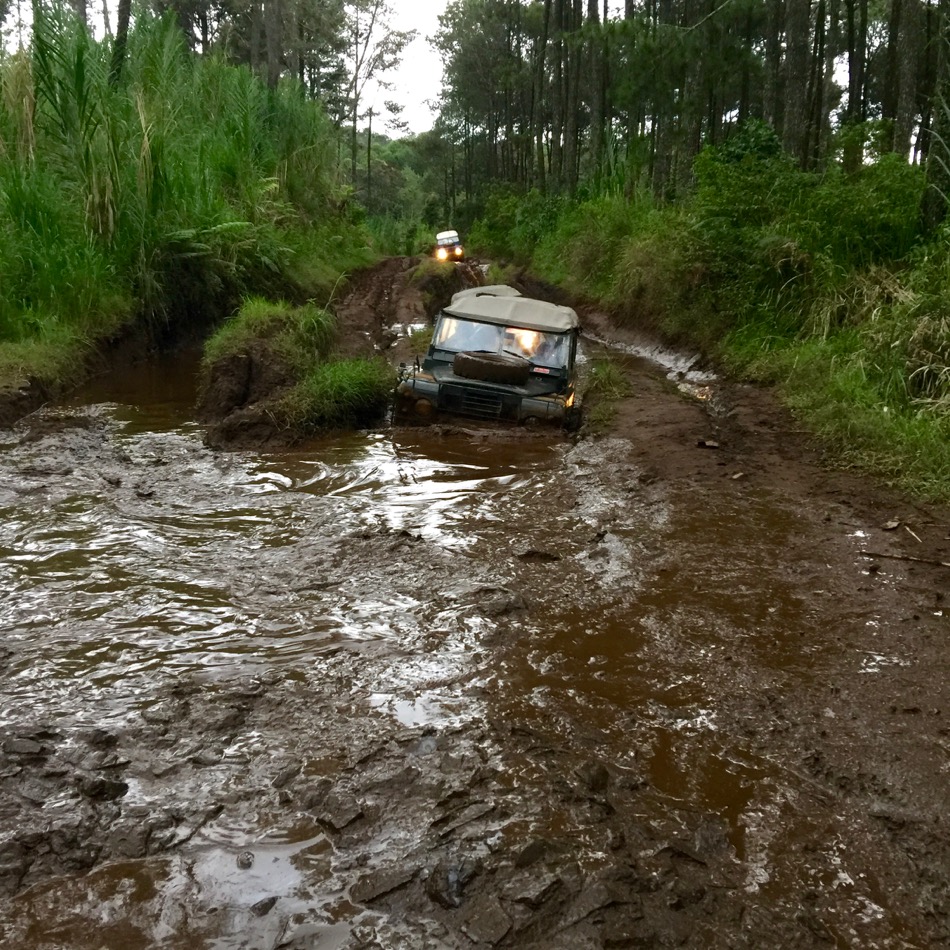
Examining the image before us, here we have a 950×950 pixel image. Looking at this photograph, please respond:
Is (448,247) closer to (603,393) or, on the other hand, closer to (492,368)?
(603,393)

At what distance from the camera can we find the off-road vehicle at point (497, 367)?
8.90m

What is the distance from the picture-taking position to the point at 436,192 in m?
62.0

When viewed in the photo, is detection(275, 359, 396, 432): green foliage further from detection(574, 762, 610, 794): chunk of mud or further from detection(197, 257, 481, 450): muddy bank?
detection(574, 762, 610, 794): chunk of mud

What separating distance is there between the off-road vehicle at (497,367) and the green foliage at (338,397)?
0.39 meters

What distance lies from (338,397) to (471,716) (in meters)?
5.97

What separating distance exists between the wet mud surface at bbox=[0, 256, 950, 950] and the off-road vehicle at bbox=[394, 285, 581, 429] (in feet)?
7.51

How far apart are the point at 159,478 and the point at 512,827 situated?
5062 mm

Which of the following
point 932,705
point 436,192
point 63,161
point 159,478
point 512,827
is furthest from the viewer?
point 436,192

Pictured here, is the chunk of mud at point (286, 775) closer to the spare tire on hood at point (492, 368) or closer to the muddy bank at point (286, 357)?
the muddy bank at point (286, 357)

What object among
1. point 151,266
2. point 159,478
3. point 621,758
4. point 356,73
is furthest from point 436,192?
point 621,758

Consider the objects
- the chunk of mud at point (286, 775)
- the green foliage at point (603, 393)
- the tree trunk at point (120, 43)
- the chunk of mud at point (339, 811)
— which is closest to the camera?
the chunk of mud at point (339, 811)

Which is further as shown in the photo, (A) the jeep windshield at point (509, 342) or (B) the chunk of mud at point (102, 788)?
(A) the jeep windshield at point (509, 342)

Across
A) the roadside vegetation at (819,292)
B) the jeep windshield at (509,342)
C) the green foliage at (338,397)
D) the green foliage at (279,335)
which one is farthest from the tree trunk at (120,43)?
the roadside vegetation at (819,292)

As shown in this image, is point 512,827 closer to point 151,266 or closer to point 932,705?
point 932,705
